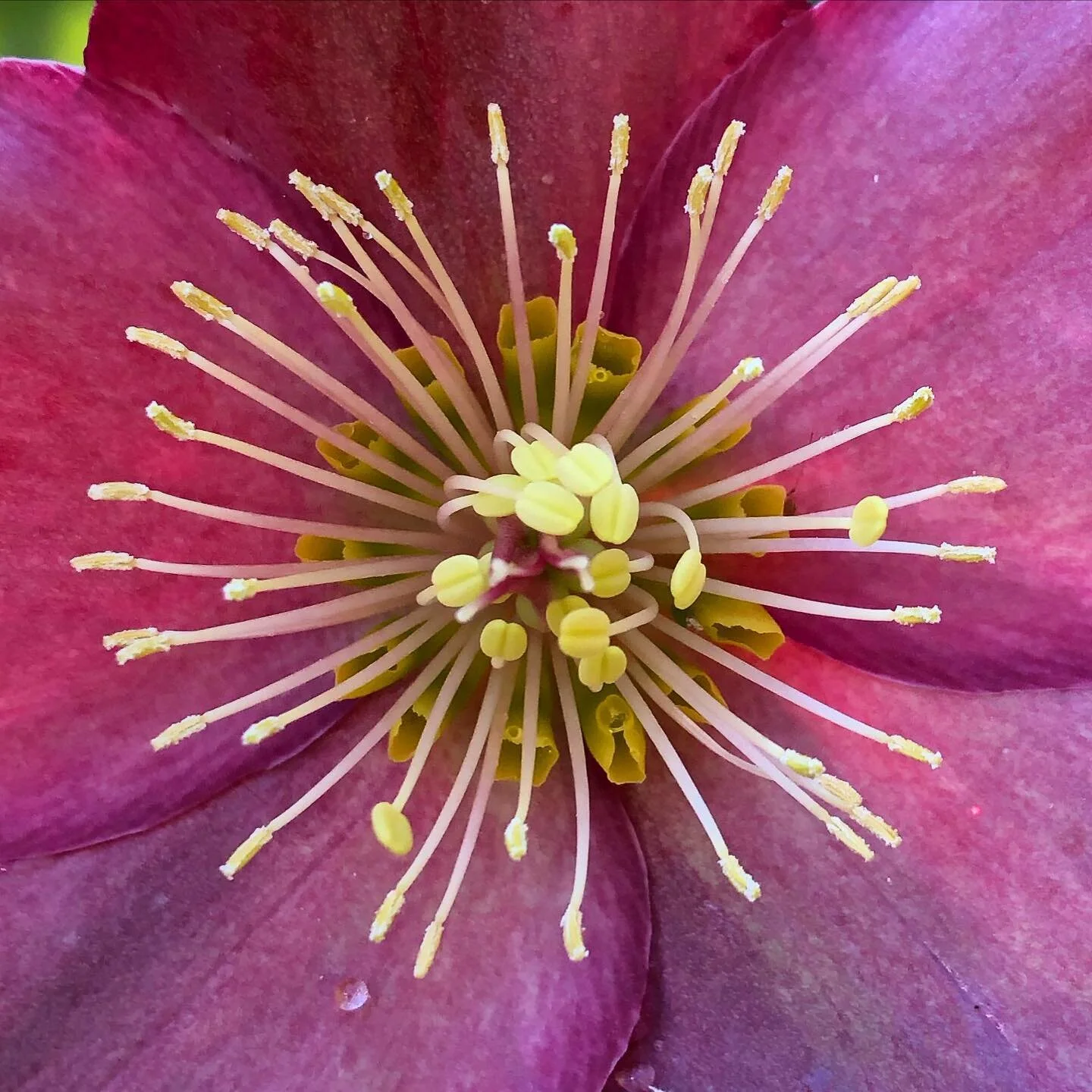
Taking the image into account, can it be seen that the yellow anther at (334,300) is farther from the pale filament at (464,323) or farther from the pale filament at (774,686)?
the pale filament at (774,686)

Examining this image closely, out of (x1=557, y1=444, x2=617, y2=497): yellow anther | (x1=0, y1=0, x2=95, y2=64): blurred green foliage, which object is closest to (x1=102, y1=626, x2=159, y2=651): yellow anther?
(x1=557, y1=444, x2=617, y2=497): yellow anther

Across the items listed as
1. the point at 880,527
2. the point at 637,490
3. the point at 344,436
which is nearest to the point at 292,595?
the point at 344,436

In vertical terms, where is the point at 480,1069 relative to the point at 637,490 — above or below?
below

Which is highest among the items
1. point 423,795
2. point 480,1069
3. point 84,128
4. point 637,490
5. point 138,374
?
point 84,128

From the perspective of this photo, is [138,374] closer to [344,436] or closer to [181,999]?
[344,436]

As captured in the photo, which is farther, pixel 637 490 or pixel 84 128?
pixel 637 490

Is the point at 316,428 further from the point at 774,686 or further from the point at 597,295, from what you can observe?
the point at 774,686

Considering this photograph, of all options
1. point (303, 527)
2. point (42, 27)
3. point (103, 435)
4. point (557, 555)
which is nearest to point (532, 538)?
point (557, 555)
